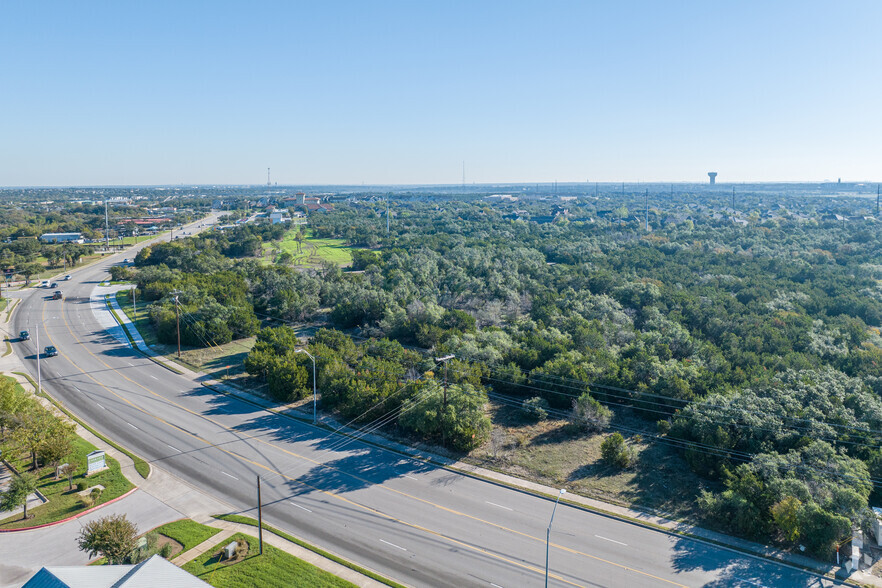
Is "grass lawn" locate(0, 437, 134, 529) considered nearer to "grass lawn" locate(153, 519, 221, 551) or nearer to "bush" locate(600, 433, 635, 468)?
"grass lawn" locate(153, 519, 221, 551)

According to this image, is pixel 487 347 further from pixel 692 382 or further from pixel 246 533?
pixel 246 533

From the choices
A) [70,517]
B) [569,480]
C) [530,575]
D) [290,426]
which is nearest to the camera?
[530,575]

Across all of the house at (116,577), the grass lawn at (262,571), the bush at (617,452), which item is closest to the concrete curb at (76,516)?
the grass lawn at (262,571)

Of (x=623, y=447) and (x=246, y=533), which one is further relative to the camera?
(x=623, y=447)

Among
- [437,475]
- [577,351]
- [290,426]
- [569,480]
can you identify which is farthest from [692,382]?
[290,426]

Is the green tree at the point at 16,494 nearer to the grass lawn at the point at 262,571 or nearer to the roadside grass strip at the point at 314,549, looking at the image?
the roadside grass strip at the point at 314,549

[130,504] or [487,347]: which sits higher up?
[487,347]

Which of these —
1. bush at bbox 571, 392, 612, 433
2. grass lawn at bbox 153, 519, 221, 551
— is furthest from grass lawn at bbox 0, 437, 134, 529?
bush at bbox 571, 392, 612, 433
